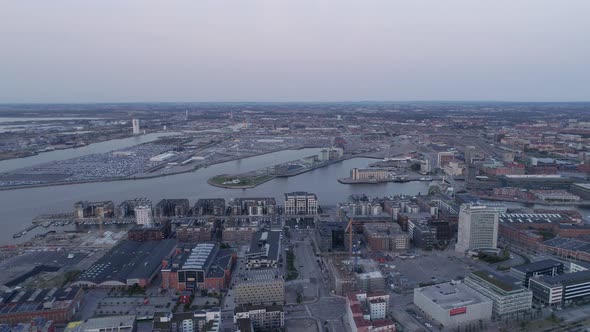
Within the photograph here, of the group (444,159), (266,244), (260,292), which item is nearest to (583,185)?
(444,159)

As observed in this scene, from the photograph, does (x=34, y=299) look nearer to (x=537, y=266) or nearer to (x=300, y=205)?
(x=300, y=205)

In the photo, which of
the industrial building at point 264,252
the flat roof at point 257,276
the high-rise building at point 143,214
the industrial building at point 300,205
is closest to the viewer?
the flat roof at point 257,276

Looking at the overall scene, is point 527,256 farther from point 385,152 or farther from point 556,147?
point 556,147

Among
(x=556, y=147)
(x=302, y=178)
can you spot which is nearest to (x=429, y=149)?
(x=556, y=147)

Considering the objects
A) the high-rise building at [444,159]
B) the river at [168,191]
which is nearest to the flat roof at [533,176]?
the river at [168,191]

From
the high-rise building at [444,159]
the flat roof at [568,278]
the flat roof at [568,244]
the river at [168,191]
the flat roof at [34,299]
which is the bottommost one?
the river at [168,191]

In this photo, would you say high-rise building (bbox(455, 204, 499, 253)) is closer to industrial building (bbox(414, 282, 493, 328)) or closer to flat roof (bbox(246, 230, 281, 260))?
industrial building (bbox(414, 282, 493, 328))

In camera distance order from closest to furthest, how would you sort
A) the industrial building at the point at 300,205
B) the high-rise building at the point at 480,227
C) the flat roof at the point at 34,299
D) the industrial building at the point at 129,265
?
1. the flat roof at the point at 34,299
2. the industrial building at the point at 129,265
3. the high-rise building at the point at 480,227
4. the industrial building at the point at 300,205

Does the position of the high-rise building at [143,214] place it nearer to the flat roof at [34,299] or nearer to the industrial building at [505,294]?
the flat roof at [34,299]
